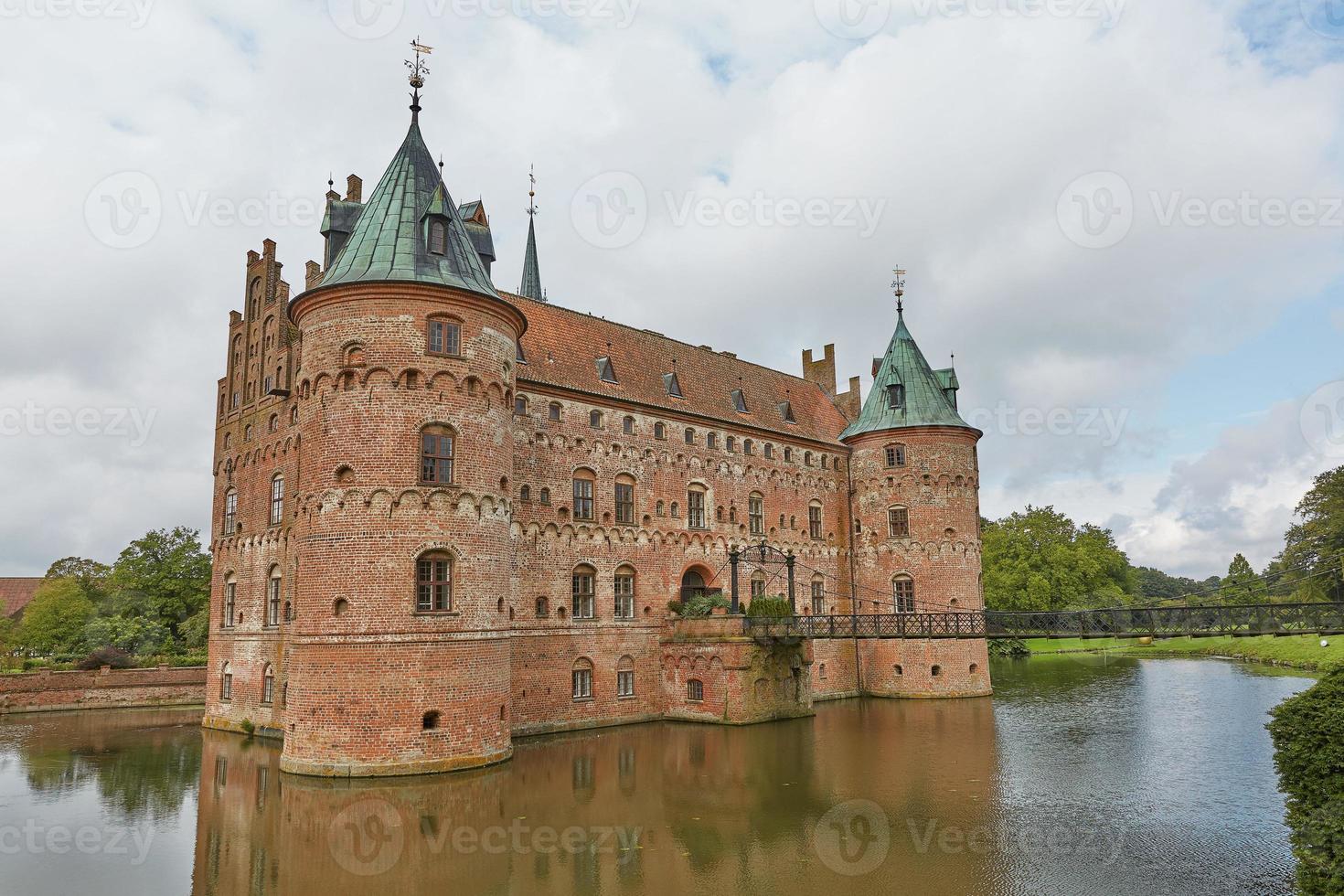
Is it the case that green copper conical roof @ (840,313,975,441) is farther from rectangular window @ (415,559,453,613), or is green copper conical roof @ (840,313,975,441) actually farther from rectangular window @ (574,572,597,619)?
rectangular window @ (415,559,453,613)

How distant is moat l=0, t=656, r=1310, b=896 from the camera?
13359mm

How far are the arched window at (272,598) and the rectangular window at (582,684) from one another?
9.76 m

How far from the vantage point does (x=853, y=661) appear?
3912 centimetres

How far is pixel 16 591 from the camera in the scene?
238 feet

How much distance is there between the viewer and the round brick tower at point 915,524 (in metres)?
37.7

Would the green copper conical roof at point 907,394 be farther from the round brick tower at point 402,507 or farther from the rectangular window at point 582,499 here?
the round brick tower at point 402,507

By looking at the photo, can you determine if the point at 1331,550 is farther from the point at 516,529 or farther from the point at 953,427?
the point at 516,529

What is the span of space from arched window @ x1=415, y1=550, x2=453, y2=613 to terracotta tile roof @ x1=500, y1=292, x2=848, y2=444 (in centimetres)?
803

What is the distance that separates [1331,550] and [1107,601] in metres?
29.0

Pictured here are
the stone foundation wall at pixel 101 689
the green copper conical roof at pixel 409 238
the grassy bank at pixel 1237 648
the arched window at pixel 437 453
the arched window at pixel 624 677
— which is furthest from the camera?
the grassy bank at pixel 1237 648

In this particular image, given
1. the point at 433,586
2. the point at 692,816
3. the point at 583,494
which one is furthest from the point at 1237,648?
the point at 433,586

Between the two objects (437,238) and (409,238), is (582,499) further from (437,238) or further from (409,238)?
(409,238)

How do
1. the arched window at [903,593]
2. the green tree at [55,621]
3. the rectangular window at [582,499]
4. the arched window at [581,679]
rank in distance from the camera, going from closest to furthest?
the arched window at [581,679]
the rectangular window at [582,499]
the arched window at [903,593]
the green tree at [55,621]

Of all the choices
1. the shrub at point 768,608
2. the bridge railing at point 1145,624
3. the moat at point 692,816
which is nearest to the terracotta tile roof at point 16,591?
the moat at point 692,816
